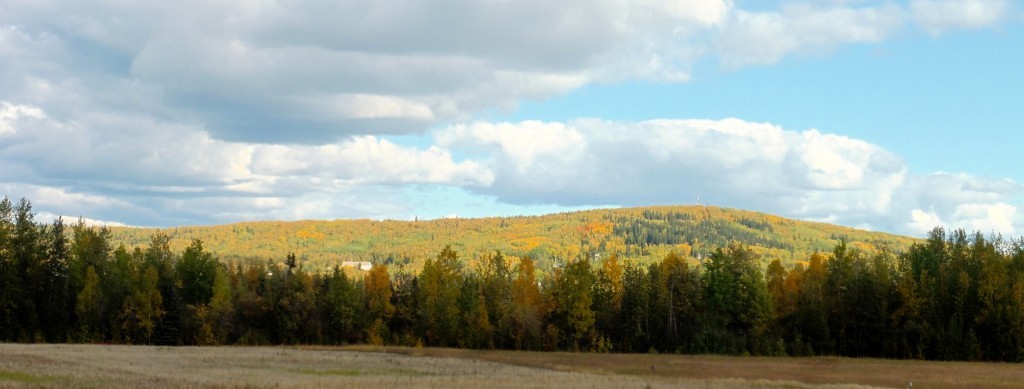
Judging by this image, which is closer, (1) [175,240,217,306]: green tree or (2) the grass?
(2) the grass

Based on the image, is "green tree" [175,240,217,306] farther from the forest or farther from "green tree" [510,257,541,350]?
"green tree" [510,257,541,350]

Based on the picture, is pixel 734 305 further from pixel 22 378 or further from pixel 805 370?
pixel 22 378

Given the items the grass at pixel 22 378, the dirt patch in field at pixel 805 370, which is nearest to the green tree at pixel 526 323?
the dirt patch in field at pixel 805 370

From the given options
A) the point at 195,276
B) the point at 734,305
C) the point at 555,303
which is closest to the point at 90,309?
the point at 195,276

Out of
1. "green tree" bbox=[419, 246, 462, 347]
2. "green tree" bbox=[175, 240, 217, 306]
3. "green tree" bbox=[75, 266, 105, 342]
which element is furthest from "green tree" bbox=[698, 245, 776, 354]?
"green tree" bbox=[75, 266, 105, 342]

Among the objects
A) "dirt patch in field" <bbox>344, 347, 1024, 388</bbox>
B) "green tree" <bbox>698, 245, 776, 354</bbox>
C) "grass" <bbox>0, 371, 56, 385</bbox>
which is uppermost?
"green tree" <bbox>698, 245, 776, 354</bbox>

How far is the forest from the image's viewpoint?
315 ft

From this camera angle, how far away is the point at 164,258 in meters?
124

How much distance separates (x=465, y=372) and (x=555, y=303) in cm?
5390

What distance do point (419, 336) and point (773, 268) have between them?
4724 cm

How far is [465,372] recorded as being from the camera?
60.2 m

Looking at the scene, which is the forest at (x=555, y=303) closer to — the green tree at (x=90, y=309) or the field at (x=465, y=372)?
the green tree at (x=90, y=309)

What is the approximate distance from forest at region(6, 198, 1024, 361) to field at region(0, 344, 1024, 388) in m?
16.5

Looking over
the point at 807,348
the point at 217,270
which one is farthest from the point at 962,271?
the point at 217,270
